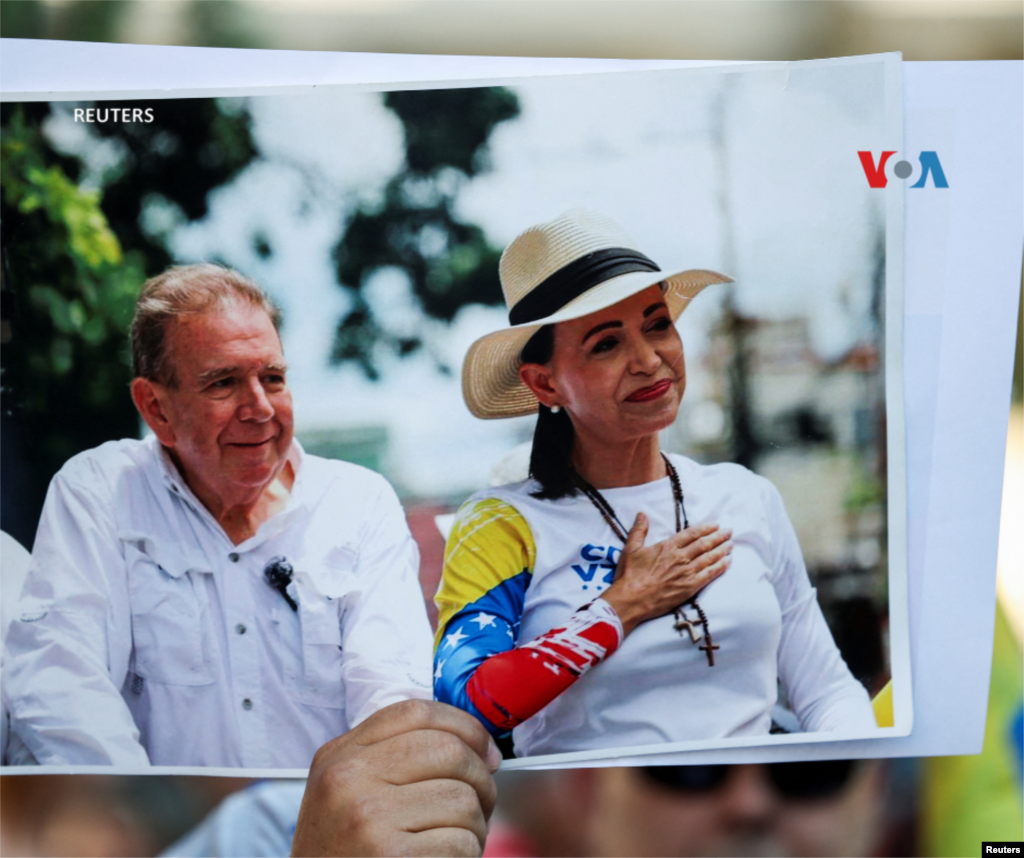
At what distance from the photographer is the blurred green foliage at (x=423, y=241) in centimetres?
62

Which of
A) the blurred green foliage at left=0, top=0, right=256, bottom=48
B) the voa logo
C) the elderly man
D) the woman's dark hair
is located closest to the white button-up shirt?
the elderly man

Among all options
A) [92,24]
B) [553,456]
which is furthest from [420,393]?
[92,24]

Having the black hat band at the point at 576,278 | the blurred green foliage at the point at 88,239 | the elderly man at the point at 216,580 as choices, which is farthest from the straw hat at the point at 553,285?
the blurred green foliage at the point at 88,239

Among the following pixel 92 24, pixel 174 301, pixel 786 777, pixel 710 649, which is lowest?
pixel 786 777

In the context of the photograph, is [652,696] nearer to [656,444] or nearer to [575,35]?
[656,444]

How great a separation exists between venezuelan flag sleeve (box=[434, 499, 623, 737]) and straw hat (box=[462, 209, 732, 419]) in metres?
0.08

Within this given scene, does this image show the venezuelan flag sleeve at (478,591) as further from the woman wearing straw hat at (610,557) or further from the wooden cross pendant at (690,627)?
the wooden cross pendant at (690,627)

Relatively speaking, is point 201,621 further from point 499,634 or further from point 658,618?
point 658,618

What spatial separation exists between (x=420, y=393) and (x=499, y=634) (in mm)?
179

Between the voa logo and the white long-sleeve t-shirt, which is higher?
the voa logo

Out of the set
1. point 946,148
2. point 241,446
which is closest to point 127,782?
point 241,446

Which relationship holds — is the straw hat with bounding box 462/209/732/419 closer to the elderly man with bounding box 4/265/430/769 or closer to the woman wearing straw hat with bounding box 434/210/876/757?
the woman wearing straw hat with bounding box 434/210/876/757

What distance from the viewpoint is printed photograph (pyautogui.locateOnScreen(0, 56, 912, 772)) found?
0.62 meters

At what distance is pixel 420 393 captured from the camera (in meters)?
0.62
